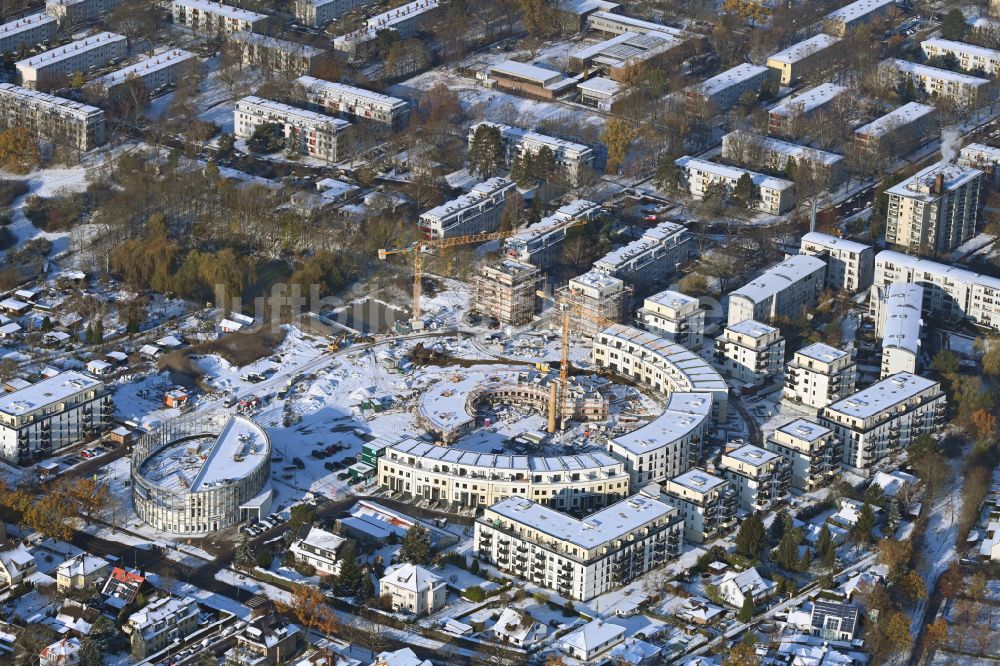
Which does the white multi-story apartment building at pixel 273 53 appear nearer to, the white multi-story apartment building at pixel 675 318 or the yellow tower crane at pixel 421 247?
the yellow tower crane at pixel 421 247

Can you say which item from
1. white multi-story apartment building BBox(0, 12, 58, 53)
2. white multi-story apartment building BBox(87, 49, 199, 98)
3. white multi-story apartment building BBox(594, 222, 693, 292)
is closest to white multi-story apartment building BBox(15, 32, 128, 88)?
white multi-story apartment building BBox(87, 49, 199, 98)

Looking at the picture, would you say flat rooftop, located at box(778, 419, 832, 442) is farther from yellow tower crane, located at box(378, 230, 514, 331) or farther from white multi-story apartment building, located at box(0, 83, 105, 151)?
white multi-story apartment building, located at box(0, 83, 105, 151)

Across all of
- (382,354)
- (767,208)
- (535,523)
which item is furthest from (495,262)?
(535,523)

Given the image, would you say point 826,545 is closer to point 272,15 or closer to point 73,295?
point 73,295

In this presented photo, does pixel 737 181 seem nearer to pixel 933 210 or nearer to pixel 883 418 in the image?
pixel 933 210

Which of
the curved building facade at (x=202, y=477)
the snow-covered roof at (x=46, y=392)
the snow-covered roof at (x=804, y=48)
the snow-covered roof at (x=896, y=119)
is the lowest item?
the curved building facade at (x=202, y=477)

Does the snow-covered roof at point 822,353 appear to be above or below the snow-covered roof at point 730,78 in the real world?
below

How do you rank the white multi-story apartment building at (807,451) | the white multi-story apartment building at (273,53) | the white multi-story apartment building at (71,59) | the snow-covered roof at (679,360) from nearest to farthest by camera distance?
the white multi-story apartment building at (807,451), the snow-covered roof at (679,360), the white multi-story apartment building at (71,59), the white multi-story apartment building at (273,53)

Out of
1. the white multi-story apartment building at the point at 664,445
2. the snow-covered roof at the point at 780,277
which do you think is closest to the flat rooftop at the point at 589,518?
the white multi-story apartment building at the point at 664,445
